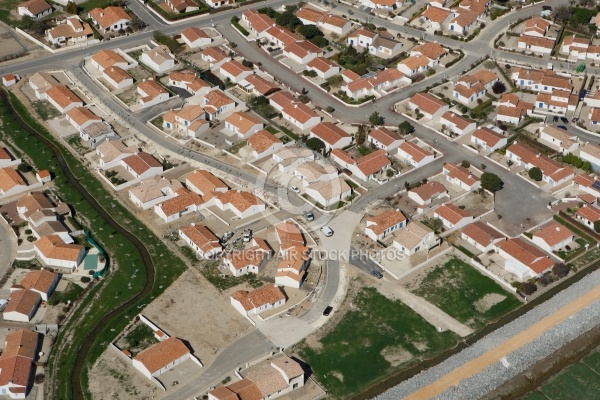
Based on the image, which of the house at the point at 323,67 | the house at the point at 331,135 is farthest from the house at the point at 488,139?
the house at the point at 323,67

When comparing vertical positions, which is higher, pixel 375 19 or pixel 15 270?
pixel 375 19

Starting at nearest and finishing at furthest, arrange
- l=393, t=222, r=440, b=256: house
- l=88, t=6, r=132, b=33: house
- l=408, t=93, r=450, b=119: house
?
l=393, t=222, r=440, b=256: house
l=408, t=93, r=450, b=119: house
l=88, t=6, r=132, b=33: house

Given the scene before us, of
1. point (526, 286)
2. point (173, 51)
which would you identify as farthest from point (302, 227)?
point (173, 51)

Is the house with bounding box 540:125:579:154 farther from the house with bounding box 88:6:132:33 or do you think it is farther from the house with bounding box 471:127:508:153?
the house with bounding box 88:6:132:33

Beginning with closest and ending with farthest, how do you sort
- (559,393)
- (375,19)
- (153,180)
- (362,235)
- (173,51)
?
(559,393) < (362,235) < (153,180) < (173,51) < (375,19)

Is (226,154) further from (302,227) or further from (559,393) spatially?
(559,393)

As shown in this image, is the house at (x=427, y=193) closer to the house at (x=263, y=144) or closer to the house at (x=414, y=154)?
the house at (x=414, y=154)

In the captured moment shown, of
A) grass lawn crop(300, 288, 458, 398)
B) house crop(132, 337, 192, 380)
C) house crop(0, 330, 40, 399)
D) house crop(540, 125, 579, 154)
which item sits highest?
house crop(540, 125, 579, 154)

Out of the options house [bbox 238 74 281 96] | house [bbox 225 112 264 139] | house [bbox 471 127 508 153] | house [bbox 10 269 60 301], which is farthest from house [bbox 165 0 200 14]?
house [bbox 10 269 60 301]
